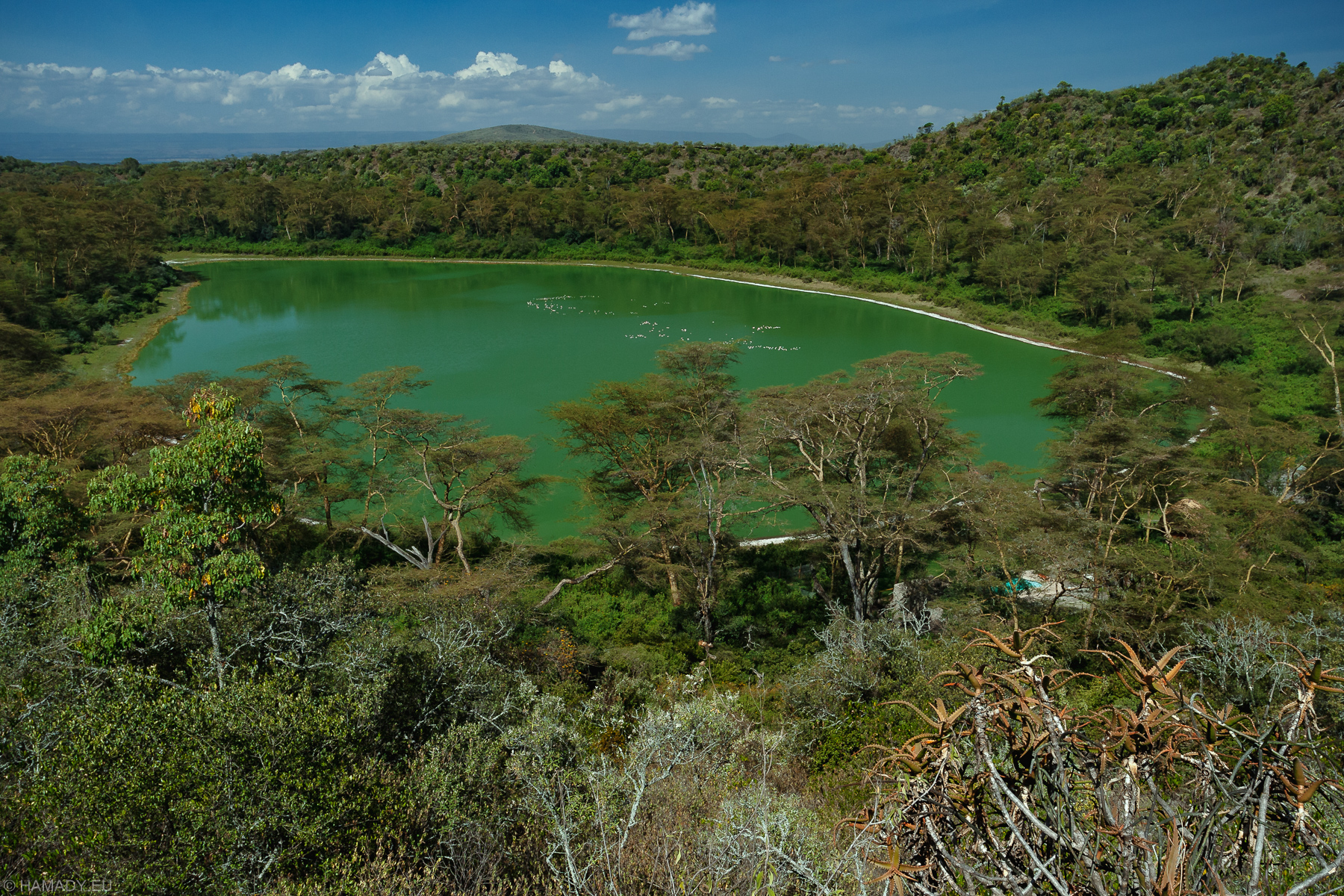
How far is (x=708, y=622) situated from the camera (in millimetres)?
11188

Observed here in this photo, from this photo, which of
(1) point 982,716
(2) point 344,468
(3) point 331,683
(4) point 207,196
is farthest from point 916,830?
(4) point 207,196

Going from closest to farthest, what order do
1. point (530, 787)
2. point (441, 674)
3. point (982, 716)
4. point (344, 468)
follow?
point (982, 716)
point (530, 787)
point (441, 674)
point (344, 468)

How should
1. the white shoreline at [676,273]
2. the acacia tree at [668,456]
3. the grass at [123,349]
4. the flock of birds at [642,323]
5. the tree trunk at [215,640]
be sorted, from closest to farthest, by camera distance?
the tree trunk at [215,640]
the acacia tree at [668,456]
the grass at [123,349]
the flock of birds at [642,323]
the white shoreline at [676,273]

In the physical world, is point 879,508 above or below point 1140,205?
below

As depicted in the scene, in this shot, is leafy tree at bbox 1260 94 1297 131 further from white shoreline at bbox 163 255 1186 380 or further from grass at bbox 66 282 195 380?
grass at bbox 66 282 195 380

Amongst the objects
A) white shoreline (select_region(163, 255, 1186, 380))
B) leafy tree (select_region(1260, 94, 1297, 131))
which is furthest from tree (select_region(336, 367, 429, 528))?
leafy tree (select_region(1260, 94, 1297, 131))

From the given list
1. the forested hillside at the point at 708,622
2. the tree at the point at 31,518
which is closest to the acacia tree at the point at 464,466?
the forested hillside at the point at 708,622

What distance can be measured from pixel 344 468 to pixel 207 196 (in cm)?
4886

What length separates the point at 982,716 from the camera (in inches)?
73.7

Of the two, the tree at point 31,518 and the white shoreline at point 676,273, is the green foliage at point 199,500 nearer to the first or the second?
the tree at point 31,518

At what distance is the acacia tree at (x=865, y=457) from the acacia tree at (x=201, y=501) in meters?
7.06

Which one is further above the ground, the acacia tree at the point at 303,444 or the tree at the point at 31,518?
the tree at the point at 31,518

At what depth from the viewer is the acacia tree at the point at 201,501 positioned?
530 centimetres

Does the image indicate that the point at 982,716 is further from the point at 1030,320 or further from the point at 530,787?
the point at 1030,320
